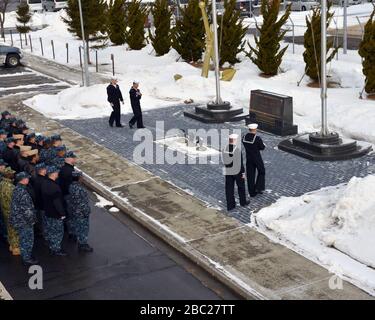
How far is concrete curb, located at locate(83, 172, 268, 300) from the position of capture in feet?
29.2

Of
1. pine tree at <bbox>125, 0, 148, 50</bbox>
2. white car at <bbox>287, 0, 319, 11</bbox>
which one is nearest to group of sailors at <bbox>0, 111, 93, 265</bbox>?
pine tree at <bbox>125, 0, 148, 50</bbox>

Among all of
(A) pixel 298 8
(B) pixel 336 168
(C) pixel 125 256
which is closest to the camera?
(C) pixel 125 256

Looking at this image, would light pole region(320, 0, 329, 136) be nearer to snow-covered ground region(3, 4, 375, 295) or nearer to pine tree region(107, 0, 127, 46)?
snow-covered ground region(3, 4, 375, 295)

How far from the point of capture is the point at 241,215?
38.4ft

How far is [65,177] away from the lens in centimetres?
1073

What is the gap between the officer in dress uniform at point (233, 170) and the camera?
11516 millimetres

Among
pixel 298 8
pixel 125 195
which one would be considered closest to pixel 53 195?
pixel 125 195

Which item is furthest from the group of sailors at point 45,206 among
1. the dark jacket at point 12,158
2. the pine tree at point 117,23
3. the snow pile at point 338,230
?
the pine tree at point 117,23

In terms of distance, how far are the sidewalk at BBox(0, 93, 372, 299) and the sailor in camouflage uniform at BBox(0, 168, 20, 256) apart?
243 centimetres

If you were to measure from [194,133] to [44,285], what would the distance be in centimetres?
915

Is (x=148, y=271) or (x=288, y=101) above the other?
(x=288, y=101)

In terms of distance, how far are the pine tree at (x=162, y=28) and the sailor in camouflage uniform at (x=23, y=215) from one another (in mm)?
23621
